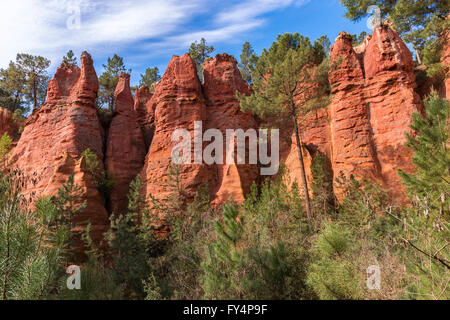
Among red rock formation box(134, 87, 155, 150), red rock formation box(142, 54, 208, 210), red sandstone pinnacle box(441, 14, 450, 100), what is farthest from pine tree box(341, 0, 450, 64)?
red rock formation box(134, 87, 155, 150)

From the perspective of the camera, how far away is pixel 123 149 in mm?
18609

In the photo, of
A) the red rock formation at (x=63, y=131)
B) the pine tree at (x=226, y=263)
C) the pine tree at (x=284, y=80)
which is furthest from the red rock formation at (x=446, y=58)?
the red rock formation at (x=63, y=131)

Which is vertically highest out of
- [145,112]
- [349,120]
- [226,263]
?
[145,112]

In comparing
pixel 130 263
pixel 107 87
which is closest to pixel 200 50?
pixel 107 87

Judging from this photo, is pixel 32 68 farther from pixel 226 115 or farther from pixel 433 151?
pixel 433 151

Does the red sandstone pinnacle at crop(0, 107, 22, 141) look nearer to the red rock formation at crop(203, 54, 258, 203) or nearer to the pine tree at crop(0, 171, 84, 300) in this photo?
the red rock formation at crop(203, 54, 258, 203)

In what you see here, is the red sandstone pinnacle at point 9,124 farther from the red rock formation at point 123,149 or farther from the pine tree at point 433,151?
the pine tree at point 433,151

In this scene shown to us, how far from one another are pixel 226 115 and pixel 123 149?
317 inches

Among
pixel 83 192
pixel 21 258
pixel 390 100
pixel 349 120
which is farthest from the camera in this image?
pixel 349 120

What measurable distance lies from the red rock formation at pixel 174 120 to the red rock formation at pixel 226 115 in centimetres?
82

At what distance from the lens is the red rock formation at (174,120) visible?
1555 centimetres

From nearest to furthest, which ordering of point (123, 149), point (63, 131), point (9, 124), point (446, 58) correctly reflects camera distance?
1. point (446, 58)
2. point (63, 131)
3. point (123, 149)
4. point (9, 124)
